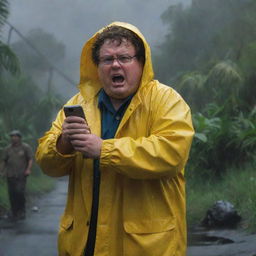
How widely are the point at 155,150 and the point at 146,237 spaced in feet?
1.17

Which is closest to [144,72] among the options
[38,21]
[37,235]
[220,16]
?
[37,235]

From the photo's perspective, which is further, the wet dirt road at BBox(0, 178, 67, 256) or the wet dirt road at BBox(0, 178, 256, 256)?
the wet dirt road at BBox(0, 178, 67, 256)

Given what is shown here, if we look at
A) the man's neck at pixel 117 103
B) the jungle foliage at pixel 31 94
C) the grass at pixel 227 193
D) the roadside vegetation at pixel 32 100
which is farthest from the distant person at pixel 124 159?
the jungle foliage at pixel 31 94

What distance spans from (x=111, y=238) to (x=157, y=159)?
1.23 ft

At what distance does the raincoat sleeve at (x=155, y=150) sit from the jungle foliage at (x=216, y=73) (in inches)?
328

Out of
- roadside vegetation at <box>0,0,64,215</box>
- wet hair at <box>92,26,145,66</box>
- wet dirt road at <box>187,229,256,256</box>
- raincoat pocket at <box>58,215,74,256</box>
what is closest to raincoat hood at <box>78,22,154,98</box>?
wet hair at <box>92,26,145,66</box>

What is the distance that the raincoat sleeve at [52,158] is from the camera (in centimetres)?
259

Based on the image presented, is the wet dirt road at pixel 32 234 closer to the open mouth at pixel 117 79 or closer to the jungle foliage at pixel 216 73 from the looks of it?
the jungle foliage at pixel 216 73

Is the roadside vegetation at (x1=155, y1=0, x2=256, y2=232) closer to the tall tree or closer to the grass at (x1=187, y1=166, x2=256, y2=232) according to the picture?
the grass at (x1=187, y1=166, x2=256, y2=232)

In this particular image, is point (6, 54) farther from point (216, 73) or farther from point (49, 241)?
point (216, 73)

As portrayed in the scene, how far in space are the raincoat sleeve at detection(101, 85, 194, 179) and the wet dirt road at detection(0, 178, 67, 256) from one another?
4.65 metres

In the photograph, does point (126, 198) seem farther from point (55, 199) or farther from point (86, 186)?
point (55, 199)

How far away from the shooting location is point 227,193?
9406 millimetres

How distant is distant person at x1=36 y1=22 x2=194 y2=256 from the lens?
95.1 inches
